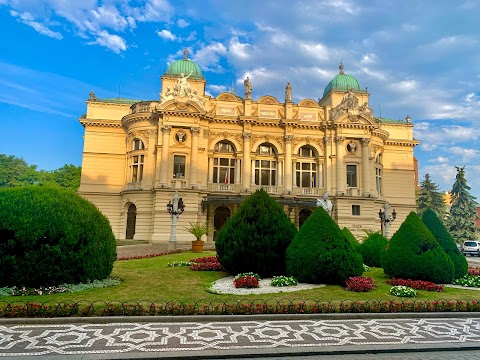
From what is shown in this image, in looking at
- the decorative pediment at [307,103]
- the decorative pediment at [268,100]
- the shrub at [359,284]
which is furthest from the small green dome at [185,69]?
the shrub at [359,284]

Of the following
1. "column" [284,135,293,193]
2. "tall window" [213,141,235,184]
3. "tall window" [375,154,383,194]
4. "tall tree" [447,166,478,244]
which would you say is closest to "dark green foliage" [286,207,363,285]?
"column" [284,135,293,193]

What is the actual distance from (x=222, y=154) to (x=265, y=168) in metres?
5.59

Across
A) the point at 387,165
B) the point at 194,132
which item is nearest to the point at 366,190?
the point at 387,165

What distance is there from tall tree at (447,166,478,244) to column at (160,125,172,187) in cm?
4301

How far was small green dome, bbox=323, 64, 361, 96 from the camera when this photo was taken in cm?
4716

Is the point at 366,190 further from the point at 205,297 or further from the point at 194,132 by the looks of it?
the point at 205,297

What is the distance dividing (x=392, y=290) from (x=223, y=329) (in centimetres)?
761

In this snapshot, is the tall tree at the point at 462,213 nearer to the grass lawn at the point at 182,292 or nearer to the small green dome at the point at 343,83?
the small green dome at the point at 343,83

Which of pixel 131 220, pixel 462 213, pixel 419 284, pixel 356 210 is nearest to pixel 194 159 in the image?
pixel 131 220

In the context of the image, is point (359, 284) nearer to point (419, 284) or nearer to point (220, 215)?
point (419, 284)

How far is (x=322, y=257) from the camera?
13.8 meters

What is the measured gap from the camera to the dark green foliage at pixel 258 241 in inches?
606

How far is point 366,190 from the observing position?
42.1 m

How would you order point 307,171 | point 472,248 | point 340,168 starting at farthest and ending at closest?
1. point 307,171
2. point 340,168
3. point 472,248
